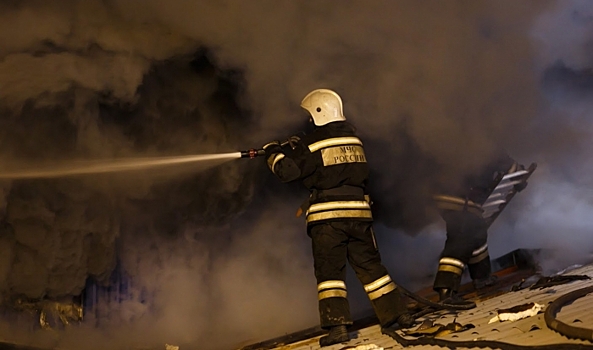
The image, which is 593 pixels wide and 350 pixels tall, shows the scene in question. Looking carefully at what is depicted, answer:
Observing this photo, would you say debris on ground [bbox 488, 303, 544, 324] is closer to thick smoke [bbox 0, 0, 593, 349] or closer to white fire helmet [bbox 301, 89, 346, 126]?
white fire helmet [bbox 301, 89, 346, 126]

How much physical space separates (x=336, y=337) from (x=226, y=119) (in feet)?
7.62

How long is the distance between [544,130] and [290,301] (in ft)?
9.47

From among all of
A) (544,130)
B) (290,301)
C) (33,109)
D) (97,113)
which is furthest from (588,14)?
(33,109)

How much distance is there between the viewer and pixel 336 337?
12.0ft

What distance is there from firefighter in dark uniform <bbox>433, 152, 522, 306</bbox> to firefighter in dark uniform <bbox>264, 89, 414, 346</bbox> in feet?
2.99

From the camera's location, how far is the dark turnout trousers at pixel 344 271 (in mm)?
3775

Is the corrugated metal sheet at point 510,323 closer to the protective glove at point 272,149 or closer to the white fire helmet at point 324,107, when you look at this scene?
the protective glove at point 272,149

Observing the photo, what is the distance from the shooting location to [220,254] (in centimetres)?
546

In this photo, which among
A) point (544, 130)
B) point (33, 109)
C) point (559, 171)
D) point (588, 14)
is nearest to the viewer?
point (33, 109)

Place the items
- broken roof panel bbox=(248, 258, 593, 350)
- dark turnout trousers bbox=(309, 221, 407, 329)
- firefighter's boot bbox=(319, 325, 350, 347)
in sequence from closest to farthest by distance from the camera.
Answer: broken roof panel bbox=(248, 258, 593, 350) → firefighter's boot bbox=(319, 325, 350, 347) → dark turnout trousers bbox=(309, 221, 407, 329)

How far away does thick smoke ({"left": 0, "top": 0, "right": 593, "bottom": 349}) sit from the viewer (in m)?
4.38

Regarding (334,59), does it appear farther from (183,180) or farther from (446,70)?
(183,180)

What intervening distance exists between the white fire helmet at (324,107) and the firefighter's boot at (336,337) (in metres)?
1.41

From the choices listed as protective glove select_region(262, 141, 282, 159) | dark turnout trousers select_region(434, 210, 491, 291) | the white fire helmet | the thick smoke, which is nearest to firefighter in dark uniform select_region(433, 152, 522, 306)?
dark turnout trousers select_region(434, 210, 491, 291)
